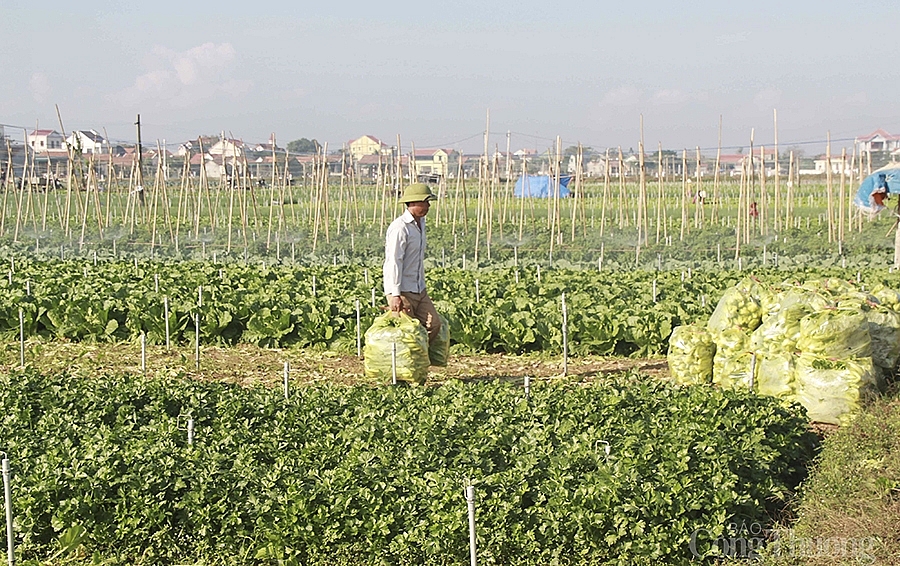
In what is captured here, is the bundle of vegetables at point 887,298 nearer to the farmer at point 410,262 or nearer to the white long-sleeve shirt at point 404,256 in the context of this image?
the farmer at point 410,262

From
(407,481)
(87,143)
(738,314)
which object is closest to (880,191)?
(738,314)

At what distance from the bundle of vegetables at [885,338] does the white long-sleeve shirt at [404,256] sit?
3897mm

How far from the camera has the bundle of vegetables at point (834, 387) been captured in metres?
7.88

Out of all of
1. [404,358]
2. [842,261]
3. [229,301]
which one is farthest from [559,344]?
[842,261]

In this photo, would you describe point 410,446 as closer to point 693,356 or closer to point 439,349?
point 439,349

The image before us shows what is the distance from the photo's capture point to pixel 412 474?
557 centimetres

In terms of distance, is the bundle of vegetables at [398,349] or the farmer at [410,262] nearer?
the bundle of vegetables at [398,349]

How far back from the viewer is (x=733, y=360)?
28.5 feet

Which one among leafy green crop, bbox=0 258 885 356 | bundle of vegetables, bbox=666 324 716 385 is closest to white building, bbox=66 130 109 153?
leafy green crop, bbox=0 258 885 356

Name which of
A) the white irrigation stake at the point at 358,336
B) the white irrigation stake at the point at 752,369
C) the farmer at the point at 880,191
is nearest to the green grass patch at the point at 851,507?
the white irrigation stake at the point at 752,369

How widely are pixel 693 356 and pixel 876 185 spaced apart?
9.77m

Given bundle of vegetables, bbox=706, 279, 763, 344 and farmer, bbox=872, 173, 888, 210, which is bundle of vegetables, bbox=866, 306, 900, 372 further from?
farmer, bbox=872, 173, 888, 210

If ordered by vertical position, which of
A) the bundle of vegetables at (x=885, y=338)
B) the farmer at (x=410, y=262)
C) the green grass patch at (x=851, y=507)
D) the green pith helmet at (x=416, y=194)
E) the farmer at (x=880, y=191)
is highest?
the farmer at (x=880, y=191)

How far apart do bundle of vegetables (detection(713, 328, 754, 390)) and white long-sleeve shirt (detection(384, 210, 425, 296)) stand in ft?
8.85
